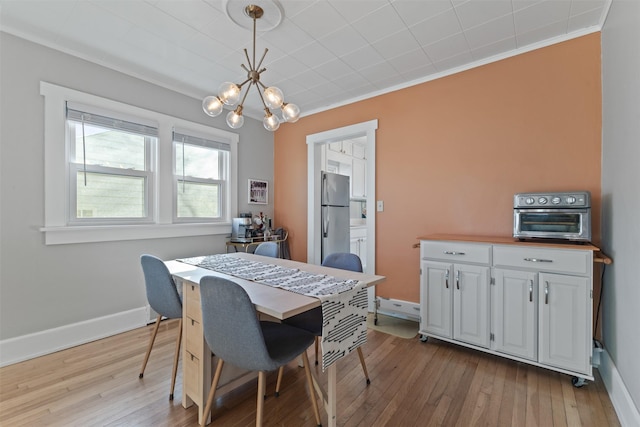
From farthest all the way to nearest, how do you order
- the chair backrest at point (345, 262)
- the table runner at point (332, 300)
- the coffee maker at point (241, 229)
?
the coffee maker at point (241, 229), the chair backrest at point (345, 262), the table runner at point (332, 300)

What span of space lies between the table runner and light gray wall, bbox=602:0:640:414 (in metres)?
1.38

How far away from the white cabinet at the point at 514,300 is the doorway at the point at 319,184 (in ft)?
2.72

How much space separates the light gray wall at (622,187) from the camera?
4.70 feet

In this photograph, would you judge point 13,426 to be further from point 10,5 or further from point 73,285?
point 10,5

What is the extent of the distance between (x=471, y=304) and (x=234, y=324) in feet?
6.26

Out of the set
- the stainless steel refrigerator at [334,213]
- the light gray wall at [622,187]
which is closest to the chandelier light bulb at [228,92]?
the light gray wall at [622,187]

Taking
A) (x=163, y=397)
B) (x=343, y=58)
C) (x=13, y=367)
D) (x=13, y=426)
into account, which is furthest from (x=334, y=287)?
(x=13, y=367)

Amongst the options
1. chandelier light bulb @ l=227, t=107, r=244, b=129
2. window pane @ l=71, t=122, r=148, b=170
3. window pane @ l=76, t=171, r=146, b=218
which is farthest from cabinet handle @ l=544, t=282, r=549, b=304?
window pane @ l=71, t=122, r=148, b=170

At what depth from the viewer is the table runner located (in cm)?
137

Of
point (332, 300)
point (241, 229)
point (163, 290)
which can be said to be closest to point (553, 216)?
point (332, 300)

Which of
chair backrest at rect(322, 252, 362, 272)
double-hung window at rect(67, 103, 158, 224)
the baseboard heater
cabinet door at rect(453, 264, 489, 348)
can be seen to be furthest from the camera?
the baseboard heater

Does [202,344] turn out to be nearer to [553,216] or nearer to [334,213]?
[553,216]

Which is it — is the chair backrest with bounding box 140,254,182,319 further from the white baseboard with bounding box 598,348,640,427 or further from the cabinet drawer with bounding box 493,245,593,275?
the white baseboard with bounding box 598,348,640,427

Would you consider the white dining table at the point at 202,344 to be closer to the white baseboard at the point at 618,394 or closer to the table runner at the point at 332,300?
the table runner at the point at 332,300
